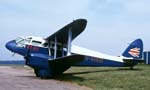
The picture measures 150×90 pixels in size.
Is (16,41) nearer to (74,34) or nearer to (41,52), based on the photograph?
(41,52)

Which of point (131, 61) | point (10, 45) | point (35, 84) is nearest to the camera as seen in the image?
point (35, 84)

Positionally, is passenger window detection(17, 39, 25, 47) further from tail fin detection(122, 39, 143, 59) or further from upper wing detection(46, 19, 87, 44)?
tail fin detection(122, 39, 143, 59)

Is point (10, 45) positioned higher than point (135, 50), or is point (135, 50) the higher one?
point (10, 45)

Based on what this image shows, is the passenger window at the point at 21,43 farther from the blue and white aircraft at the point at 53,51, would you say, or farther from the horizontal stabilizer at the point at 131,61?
the horizontal stabilizer at the point at 131,61

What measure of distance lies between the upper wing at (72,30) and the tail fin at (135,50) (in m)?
9.45

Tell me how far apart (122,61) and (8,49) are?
1063 cm

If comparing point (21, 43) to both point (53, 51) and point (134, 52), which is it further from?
point (134, 52)

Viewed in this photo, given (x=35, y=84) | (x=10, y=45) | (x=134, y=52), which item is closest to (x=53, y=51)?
(x=10, y=45)

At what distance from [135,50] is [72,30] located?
430 inches

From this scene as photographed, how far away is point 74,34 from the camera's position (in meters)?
22.0

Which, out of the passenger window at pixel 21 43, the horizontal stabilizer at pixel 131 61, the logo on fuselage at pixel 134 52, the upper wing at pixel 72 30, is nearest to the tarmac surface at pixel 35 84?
the passenger window at pixel 21 43

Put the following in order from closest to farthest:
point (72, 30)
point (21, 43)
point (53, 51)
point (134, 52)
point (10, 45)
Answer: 1. point (72, 30)
2. point (21, 43)
3. point (10, 45)
4. point (53, 51)
5. point (134, 52)

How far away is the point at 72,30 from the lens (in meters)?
21.1

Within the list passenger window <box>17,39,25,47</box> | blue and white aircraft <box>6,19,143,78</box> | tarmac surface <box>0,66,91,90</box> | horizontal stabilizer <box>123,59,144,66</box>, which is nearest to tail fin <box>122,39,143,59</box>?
horizontal stabilizer <box>123,59,144,66</box>
